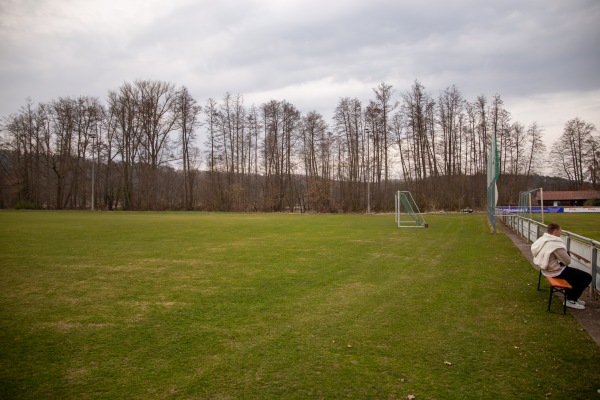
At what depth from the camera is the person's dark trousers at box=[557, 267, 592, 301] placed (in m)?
5.82

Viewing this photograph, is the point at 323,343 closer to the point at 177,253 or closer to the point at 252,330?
the point at 252,330

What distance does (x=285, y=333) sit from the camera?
16.3ft

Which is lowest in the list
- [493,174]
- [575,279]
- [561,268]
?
[575,279]

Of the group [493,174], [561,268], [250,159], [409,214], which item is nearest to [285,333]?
[561,268]

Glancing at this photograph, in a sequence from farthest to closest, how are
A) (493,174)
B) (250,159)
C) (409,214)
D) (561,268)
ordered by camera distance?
1. (250,159)
2. (409,214)
3. (493,174)
4. (561,268)

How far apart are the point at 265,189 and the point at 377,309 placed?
47712 mm

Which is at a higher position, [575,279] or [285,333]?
[575,279]

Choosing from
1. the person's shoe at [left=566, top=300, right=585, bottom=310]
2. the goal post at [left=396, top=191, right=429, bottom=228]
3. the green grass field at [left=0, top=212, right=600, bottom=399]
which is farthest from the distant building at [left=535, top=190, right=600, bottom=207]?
the green grass field at [left=0, top=212, right=600, bottom=399]

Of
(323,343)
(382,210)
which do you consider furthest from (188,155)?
(323,343)

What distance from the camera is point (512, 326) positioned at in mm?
5227

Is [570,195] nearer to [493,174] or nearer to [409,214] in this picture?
[409,214]

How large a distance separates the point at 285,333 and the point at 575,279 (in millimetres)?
4892

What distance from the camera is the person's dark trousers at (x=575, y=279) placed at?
582cm

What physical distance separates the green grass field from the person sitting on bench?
0.33 meters
